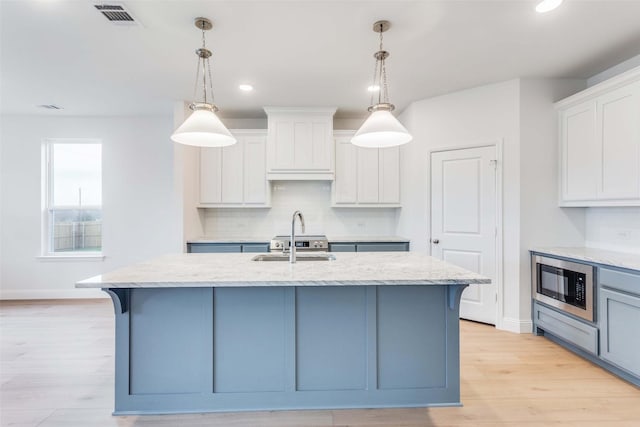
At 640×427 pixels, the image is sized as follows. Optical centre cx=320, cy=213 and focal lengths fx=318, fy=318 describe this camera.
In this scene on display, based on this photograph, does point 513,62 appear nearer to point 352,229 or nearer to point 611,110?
point 611,110

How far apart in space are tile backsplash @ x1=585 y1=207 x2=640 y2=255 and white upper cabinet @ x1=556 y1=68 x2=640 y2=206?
28cm

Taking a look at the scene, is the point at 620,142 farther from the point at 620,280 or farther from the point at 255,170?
the point at 255,170

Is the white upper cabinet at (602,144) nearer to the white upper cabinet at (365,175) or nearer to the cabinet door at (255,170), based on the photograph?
the white upper cabinet at (365,175)

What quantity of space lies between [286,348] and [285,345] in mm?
20

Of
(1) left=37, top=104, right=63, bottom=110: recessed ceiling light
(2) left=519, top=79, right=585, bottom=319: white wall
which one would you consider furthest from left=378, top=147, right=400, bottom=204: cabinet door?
(1) left=37, top=104, right=63, bottom=110: recessed ceiling light

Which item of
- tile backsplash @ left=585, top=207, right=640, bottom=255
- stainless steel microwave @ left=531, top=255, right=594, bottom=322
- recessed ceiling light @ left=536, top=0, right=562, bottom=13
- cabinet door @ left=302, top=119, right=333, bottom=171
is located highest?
recessed ceiling light @ left=536, top=0, right=562, bottom=13

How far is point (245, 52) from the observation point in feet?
9.23

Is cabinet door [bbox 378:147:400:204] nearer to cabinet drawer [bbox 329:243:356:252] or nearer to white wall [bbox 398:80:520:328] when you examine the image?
white wall [bbox 398:80:520:328]

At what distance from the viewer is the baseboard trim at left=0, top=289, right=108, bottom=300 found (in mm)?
4648

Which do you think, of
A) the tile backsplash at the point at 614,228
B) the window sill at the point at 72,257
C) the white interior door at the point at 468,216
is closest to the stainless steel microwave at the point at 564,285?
the white interior door at the point at 468,216

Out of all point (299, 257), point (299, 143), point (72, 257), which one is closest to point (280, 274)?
point (299, 257)

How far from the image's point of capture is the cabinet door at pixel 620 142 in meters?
2.57

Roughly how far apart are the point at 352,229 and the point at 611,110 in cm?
305

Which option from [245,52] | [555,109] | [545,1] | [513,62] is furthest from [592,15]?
[245,52]
